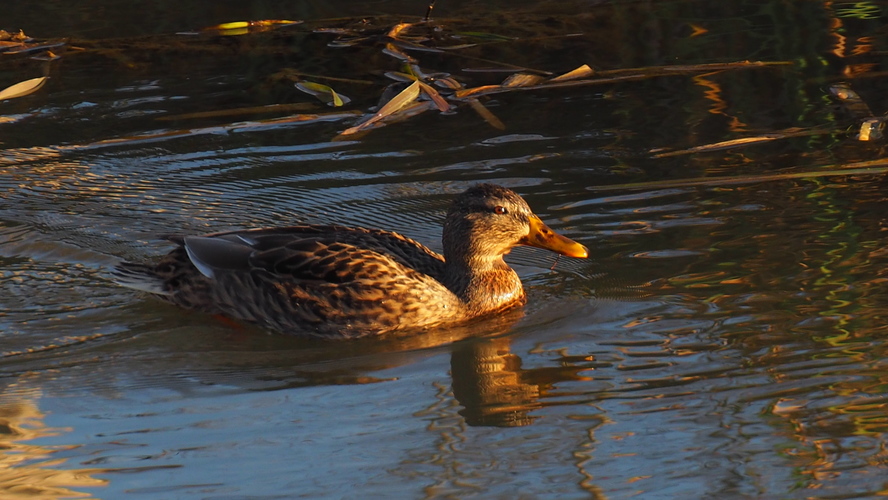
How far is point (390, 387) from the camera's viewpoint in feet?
18.0

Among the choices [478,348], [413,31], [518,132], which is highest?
[413,31]

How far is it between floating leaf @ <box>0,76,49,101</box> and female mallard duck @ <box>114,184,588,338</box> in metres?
3.64

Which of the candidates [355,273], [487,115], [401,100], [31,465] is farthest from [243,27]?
[31,465]

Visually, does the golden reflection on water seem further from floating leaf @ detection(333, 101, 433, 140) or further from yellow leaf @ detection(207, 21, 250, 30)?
yellow leaf @ detection(207, 21, 250, 30)

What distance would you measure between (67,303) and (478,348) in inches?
93.5

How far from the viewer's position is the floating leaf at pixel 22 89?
9828mm

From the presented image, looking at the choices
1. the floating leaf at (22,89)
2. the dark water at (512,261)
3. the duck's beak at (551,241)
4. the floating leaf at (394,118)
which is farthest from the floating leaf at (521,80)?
the floating leaf at (22,89)

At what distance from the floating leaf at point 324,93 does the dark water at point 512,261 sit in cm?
13

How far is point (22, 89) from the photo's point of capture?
391 inches

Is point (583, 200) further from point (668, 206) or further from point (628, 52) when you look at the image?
point (628, 52)

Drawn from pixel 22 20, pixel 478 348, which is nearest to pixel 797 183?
pixel 478 348

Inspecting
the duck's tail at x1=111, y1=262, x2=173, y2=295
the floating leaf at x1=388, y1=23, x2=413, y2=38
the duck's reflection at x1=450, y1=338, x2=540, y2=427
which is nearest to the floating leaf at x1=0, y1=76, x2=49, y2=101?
the floating leaf at x1=388, y1=23, x2=413, y2=38

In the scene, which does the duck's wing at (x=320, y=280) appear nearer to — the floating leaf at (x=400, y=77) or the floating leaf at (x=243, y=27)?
the floating leaf at (x=400, y=77)

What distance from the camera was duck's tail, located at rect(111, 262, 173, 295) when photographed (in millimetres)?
6801
